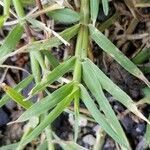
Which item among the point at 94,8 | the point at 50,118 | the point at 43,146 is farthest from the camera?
the point at 43,146

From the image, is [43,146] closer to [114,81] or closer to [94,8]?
[114,81]

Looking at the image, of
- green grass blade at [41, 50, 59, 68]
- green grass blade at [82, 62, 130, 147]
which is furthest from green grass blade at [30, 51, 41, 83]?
green grass blade at [82, 62, 130, 147]

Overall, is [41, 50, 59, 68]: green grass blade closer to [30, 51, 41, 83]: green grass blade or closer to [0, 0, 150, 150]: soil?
[30, 51, 41, 83]: green grass blade

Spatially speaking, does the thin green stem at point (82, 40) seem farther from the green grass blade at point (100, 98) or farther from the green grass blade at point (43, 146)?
the green grass blade at point (43, 146)

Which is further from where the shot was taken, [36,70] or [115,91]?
[36,70]

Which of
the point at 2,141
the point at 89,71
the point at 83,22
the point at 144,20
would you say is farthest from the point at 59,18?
the point at 2,141

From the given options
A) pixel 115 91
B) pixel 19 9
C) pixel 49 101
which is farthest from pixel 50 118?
pixel 19 9

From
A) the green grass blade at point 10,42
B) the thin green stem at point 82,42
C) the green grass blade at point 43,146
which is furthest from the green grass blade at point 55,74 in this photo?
the green grass blade at point 43,146

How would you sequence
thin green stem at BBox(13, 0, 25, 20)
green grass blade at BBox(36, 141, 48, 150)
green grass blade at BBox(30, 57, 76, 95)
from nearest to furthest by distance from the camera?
→ green grass blade at BBox(30, 57, 76, 95)
thin green stem at BBox(13, 0, 25, 20)
green grass blade at BBox(36, 141, 48, 150)
